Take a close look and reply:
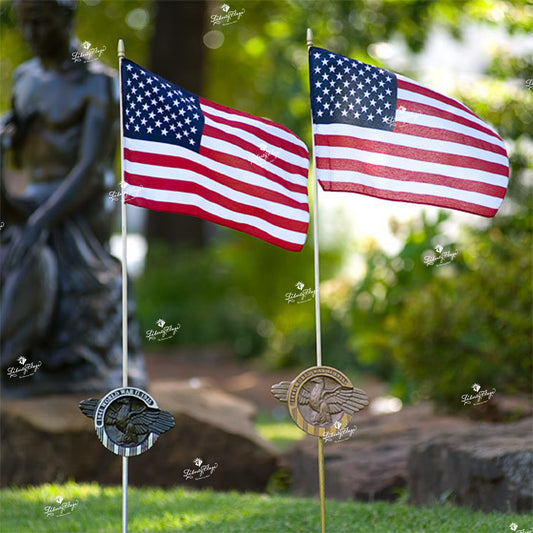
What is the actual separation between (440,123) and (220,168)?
117 cm

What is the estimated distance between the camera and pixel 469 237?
11844 millimetres

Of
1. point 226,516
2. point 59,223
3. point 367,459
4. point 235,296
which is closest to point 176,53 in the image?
point 235,296

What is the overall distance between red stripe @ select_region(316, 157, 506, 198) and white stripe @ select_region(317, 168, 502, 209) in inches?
0.6

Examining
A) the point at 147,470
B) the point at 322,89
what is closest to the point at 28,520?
the point at 147,470

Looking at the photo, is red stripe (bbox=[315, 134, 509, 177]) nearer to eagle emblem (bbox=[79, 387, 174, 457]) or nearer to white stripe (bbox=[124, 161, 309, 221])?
white stripe (bbox=[124, 161, 309, 221])

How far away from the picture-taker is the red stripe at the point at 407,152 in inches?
177

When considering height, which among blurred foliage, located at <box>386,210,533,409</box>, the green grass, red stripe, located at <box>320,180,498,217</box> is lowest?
the green grass

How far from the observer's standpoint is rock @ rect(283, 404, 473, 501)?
6099mm

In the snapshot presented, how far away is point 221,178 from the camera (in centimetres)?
450

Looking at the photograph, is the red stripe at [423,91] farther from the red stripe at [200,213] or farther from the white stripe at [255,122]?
the red stripe at [200,213]

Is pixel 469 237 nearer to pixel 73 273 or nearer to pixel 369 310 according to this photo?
pixel 369 310

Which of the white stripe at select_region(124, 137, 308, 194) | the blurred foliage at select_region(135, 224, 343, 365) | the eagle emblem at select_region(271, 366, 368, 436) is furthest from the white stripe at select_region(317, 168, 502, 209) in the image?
the blurred foliage at select_region(135, 224, 343, 365)

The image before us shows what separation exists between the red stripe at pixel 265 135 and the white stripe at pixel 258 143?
0.04 ft

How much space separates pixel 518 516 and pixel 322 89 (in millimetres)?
2434
